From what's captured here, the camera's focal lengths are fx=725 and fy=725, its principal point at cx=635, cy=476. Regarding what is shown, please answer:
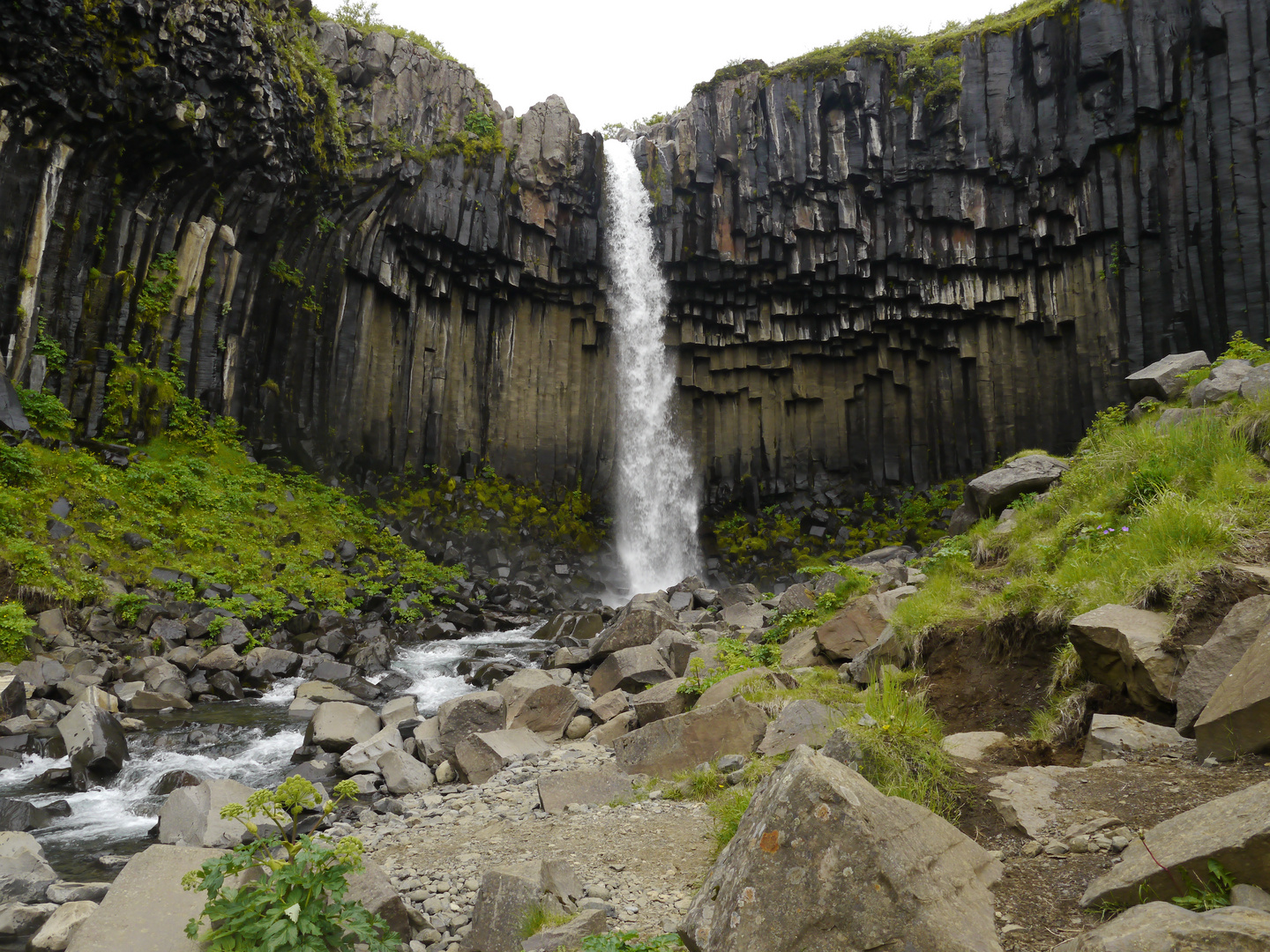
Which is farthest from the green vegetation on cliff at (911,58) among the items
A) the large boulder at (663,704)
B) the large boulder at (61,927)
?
the large boulder at (61,927)

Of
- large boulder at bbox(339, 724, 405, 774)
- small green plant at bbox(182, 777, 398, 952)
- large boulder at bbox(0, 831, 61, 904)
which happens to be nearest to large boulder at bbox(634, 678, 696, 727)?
large boulder at bbox(339, 724, 405, 774)

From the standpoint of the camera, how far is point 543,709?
27.9 ft

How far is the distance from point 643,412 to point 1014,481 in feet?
56.7

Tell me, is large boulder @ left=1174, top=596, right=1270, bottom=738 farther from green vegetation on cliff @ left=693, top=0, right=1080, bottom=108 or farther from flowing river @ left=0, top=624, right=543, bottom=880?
green vegetation on cliff @ left=693, top=0, right=1080, bottom=108

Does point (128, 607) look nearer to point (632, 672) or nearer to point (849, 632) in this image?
point (632, 672)

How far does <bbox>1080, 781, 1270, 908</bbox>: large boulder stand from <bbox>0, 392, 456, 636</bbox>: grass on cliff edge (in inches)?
575

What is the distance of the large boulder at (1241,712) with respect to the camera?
3.26 meters

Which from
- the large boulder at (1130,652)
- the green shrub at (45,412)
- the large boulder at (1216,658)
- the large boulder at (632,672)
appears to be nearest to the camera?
the large boulder at (1216,658)

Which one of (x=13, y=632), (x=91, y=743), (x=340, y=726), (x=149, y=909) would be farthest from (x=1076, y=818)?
(x=13, y=632)

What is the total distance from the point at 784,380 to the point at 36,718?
78.7 ft

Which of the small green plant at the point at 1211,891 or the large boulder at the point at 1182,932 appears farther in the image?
the small green plant at the point at 1211,891

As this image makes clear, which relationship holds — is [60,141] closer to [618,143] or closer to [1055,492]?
[618,143]

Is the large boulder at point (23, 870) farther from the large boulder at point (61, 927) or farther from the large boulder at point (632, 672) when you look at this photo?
the large boulder at point (632, 672)

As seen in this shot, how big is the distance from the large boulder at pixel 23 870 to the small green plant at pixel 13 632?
605cm
